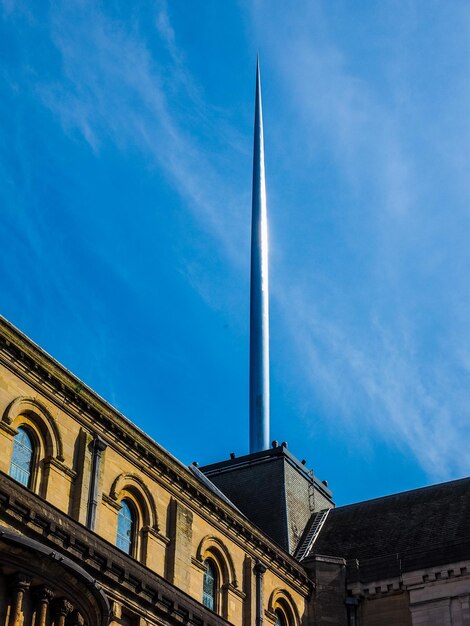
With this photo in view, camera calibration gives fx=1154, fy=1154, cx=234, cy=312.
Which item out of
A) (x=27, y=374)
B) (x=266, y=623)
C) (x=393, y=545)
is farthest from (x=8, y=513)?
(x=393, y=545)

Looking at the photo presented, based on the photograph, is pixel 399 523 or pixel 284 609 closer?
pixel 284 609

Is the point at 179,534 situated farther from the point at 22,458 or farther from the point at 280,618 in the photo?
the point at 280,618

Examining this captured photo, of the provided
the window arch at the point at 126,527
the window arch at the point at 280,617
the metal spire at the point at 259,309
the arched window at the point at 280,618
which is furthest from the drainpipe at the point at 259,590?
the metal spire at the point at 259,309

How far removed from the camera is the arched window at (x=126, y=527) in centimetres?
3706

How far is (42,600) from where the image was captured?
27.8 metres

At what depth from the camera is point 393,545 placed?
49.9 metres

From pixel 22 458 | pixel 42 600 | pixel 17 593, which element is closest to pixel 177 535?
pixel 22 458

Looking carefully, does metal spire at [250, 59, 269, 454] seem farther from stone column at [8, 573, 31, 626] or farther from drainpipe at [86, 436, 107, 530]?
stone column at [8, 573, 31, 626]

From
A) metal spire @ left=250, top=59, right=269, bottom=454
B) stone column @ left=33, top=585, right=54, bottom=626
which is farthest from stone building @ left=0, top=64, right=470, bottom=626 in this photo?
metal spire @ left=250, top=59, right=269, bottom=454

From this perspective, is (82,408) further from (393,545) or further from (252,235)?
(252,235)

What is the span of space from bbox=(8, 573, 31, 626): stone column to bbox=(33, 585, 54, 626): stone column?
13.8 inches

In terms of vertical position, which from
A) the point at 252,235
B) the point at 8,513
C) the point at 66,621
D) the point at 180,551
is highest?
the point at 252,235

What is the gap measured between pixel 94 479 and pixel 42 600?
854 cm

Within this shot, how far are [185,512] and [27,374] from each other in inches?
345
